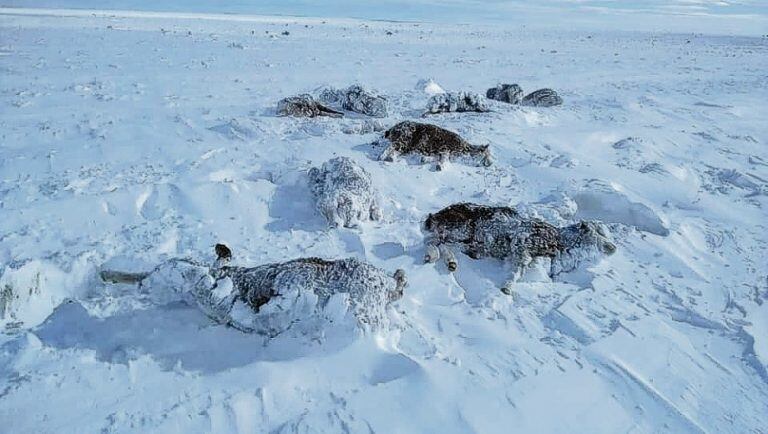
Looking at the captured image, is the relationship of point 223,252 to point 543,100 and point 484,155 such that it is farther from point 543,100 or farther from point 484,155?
point 543,100

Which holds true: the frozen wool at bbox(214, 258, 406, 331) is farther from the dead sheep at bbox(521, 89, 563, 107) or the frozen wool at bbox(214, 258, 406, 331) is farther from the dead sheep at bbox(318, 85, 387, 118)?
the dead sheep at bbox(521, 89, 563, 107)

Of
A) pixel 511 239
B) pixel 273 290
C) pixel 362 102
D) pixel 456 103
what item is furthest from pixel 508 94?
pixel 273 290

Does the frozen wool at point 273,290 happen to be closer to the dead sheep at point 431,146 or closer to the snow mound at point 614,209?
the snow mound at point 614,209

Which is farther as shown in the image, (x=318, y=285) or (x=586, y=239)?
(x=586, y=239)

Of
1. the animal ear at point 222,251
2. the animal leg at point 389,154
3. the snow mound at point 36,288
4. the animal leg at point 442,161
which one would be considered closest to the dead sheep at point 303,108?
the animal leg at point 389,154

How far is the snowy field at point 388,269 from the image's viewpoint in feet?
9.32

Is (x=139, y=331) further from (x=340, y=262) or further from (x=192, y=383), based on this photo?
(x=340, y=262)

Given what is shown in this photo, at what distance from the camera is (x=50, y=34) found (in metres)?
20.2

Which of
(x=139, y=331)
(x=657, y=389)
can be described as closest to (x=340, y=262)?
(x=139, y=331)

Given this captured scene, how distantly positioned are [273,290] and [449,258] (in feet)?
4.97

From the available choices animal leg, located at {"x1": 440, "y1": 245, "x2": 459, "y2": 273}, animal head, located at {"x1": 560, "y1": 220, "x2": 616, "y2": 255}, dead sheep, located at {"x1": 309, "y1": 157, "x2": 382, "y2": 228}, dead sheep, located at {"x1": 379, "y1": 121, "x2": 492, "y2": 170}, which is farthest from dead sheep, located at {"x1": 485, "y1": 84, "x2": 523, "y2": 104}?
animal leg, located at {"x1": 440, "y1": 245, "x2": 459, "y2": 273}

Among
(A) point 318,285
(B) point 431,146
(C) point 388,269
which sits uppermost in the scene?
(A) point 318,285

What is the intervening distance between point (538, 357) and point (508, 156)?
159 inches

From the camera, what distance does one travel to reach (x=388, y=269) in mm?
4184
